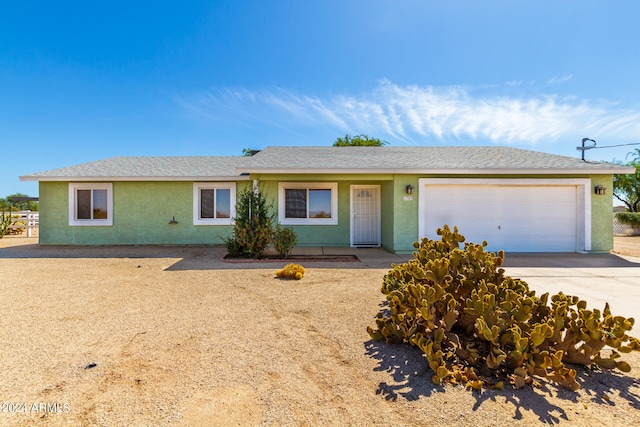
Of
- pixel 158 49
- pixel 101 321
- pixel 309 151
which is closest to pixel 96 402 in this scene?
pixel 101 321

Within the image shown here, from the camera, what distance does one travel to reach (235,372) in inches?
104

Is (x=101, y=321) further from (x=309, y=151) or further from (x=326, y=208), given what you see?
(x=309, y=151)

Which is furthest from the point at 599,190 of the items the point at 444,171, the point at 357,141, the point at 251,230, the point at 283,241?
the point at 357,141

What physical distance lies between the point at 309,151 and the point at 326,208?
3.52 meters

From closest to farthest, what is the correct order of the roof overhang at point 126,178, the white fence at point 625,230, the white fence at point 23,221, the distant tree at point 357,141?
the roof overhang at point 126,178 → the white fence at point 23,221 → the white fence at point 625,230 → the distant tree at point 357,141

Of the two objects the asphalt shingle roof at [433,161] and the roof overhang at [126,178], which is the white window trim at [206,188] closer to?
the roof overhang at [126,178]

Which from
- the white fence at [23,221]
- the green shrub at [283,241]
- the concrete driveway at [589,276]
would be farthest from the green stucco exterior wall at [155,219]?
the white fence at [23,221]

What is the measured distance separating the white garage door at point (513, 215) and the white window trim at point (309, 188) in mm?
3374

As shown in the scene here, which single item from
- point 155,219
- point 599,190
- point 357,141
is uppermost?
point 357,141

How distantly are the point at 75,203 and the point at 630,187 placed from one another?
42172mm

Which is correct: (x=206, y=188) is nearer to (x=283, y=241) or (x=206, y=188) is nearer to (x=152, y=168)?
(x=152, y=168)

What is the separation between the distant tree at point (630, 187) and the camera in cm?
2647

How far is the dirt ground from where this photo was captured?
2.09m

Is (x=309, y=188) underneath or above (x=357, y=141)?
underneath
